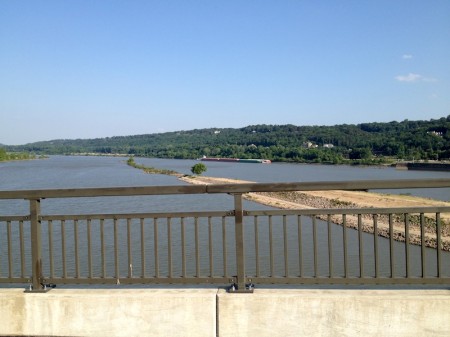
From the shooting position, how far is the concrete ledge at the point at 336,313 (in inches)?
154

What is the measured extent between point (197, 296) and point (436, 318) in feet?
6.34

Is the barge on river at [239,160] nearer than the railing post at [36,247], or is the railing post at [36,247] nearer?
the railing post at [36,247]

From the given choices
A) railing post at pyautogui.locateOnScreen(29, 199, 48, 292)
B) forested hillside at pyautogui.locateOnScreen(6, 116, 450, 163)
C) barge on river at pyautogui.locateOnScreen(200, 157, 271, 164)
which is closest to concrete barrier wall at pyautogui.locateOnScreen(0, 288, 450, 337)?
railing post at pyautogui.locateOnScreen(29, 199, 48, 292)

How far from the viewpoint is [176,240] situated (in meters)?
18.3

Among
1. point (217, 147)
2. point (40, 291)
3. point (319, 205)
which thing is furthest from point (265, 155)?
point (40, 291)

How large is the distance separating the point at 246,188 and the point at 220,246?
14310 millimetres

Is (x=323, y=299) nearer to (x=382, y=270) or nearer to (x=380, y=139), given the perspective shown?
(x=382, y=270)

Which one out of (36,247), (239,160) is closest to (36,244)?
(36,247)

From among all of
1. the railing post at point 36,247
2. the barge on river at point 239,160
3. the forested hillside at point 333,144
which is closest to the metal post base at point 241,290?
the railing post at point 36,247

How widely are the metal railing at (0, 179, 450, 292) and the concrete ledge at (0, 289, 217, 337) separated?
15 cm

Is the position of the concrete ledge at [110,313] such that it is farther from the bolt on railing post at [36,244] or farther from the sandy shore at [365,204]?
the sandy shore at [365,204]

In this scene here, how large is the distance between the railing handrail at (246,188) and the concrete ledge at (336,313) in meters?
0.88

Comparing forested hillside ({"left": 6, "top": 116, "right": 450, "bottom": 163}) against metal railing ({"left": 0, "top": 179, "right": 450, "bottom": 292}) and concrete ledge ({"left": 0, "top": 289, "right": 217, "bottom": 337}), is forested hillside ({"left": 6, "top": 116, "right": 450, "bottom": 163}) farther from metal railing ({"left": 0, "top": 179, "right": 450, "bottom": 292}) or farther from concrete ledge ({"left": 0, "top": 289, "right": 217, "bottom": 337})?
concrete ledge ({"left": 0, "top": 289, "right": 217, "bottom": 337})

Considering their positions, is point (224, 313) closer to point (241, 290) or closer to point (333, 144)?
point (241, 290)
